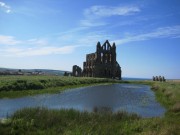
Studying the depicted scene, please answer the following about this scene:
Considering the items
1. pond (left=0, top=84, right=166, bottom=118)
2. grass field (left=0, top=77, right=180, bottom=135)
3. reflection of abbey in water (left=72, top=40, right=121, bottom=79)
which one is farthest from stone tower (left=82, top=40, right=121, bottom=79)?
grass field (left=0, top=77, right=180, bottom=135)

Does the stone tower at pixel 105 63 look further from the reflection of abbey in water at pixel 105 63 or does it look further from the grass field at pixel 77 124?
the grass field at pixel 77 124

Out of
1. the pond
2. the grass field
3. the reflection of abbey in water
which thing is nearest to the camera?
the grass field

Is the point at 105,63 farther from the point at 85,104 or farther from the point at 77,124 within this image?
the point at 77,124

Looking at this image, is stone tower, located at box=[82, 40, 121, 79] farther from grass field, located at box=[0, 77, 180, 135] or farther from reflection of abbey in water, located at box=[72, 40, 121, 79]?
grass field, located at box=[0, 77, 180, 135]

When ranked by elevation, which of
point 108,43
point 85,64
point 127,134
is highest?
point 108,43

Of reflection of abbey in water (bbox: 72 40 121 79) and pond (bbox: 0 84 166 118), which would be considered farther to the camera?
reflection of abbey in water (bbox: 72 40 121 79)

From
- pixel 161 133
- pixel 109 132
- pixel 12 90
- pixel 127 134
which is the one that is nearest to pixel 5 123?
pixel 109 132

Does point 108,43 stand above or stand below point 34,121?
above

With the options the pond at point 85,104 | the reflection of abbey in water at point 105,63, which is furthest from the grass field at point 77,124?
the reflection of abbey in water at point 105,63

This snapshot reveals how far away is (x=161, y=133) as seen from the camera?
14.4 metres

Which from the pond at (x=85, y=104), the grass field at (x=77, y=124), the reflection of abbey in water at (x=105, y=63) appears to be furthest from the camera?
the reflection of abbey in water at (x=105, y=63)

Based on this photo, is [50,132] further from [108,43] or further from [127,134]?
[108,43]

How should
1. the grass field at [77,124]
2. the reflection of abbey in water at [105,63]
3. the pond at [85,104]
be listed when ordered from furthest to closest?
the reflection of abbey in water at [105,63]
the pond at [85,104]
the grass field at [77,124]

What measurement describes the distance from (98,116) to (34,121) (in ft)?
14.9
